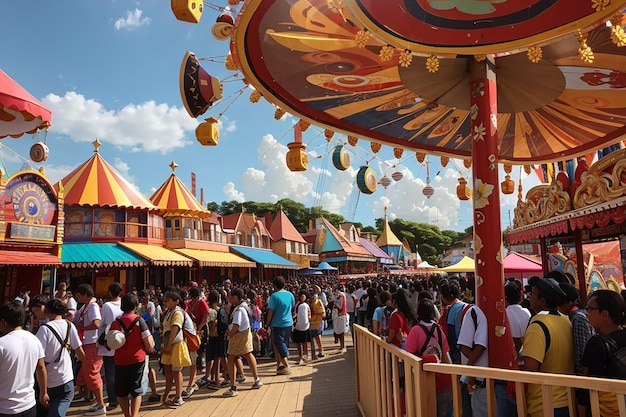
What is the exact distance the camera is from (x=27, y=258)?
13836mm

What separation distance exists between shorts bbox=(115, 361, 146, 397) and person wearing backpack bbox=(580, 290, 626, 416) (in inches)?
188

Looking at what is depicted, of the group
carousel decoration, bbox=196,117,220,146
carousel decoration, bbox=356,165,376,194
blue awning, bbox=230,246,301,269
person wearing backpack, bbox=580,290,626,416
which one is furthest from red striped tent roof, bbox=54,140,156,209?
person wearing backpack, bbox=580,290,626,416

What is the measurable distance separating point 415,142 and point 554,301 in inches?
216

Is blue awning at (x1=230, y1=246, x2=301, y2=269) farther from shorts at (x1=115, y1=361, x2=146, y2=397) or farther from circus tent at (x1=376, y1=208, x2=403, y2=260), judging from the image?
shorts at (x1=115, y1=361, x2=146, y2=397)

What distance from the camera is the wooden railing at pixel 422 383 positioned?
2172mm

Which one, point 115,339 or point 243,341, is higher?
point 115,339

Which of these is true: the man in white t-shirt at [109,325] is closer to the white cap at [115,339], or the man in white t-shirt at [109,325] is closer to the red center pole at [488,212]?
the white cap at [115,339]

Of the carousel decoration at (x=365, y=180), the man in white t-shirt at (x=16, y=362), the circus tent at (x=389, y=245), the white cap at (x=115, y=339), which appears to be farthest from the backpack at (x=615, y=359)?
the circus tent at (x=389, y=245)

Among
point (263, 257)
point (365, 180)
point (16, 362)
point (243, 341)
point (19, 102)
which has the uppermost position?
point (19, 102)

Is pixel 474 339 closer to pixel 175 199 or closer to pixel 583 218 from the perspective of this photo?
pixel 583 218

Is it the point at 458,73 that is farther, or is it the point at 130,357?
the point at 458,73

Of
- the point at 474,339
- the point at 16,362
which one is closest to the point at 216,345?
the point at 16,362

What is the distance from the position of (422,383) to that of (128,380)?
152 inches

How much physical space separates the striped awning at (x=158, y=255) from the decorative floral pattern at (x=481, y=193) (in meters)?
17.3
